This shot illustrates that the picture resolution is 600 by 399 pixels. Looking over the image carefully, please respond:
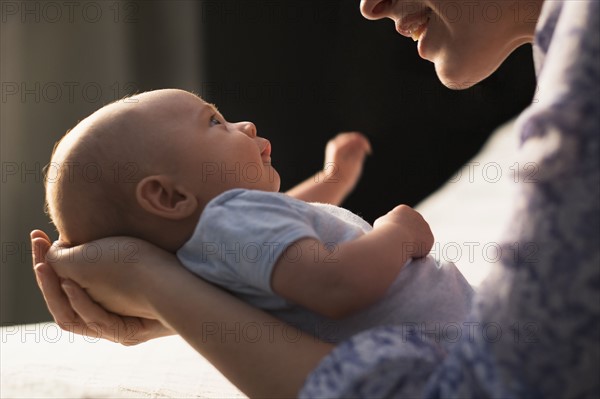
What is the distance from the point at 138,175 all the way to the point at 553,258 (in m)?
0.49

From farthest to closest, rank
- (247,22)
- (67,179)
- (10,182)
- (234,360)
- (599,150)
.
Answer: (247,22) → (10,182) → (67,179) → (234,360) → (599,150)

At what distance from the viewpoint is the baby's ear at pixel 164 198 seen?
95 cm

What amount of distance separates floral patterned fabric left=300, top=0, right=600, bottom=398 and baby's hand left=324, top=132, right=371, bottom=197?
678 millimetres

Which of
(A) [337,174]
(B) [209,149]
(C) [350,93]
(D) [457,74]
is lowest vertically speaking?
(C) [350,93]

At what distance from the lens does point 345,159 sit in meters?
1.40

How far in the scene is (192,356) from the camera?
1.30m

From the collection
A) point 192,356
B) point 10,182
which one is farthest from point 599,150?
point 10,182

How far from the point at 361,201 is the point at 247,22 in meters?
0.72

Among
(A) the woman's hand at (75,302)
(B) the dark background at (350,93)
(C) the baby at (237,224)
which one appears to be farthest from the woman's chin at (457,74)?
(B) the dark background at (350,93)

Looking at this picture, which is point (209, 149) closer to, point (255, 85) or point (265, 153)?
point (265, 153)

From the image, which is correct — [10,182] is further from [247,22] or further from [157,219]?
[157,219]

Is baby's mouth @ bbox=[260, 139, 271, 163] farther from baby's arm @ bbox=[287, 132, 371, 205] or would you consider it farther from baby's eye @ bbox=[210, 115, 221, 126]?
baby's arm @ bbox=[287, 132, 371, 205]

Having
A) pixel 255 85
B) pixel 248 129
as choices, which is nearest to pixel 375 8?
pixel 248 129

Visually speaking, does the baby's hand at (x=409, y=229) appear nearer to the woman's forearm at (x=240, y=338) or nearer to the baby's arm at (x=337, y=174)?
the woman's forearm at (x=240, y=338)
